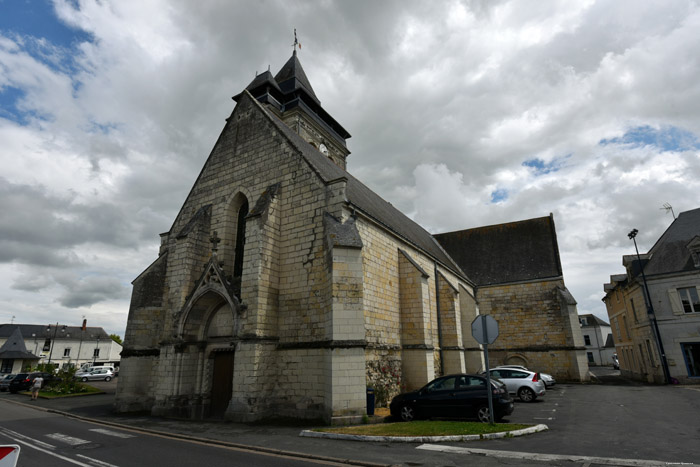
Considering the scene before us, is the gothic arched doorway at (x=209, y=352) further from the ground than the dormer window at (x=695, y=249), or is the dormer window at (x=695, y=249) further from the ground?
the dormer window at (x=695, y=249)

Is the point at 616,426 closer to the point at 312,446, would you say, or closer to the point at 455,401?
the point at 455,401

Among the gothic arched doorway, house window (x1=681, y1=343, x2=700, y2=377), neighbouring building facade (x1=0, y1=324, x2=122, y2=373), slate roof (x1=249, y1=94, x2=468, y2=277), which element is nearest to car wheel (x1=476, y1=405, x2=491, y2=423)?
slate roof (x1=249, y1=94, x2=468, y2=277)

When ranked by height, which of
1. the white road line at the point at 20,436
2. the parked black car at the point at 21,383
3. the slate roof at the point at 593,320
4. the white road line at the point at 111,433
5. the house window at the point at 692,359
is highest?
the slate roof at the point at 593,320

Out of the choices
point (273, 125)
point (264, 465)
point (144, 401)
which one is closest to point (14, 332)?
point (144, 401)

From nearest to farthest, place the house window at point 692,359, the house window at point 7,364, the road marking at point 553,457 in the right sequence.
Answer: the road marking at point 553,457
the house window at point 692,359
the house window at point 7,364

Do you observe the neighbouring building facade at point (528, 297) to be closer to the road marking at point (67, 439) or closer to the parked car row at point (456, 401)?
the parked car row at point (456, 401)

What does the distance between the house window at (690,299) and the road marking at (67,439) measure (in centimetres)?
2705

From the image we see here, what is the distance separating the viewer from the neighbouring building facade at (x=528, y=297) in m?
22.3

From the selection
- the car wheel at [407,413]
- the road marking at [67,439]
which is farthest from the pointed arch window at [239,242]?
the car wheel at [407,413]

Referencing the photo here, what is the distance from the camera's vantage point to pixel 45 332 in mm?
54656

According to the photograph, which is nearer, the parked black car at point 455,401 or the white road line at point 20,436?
the white road line at point 20,436

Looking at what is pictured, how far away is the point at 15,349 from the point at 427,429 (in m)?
57.7

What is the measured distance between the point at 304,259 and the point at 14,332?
188ft

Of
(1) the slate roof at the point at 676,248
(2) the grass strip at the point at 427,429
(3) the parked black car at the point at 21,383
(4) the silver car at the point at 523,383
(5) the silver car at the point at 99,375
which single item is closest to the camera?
(2) the grass strip at the point at 427,429
